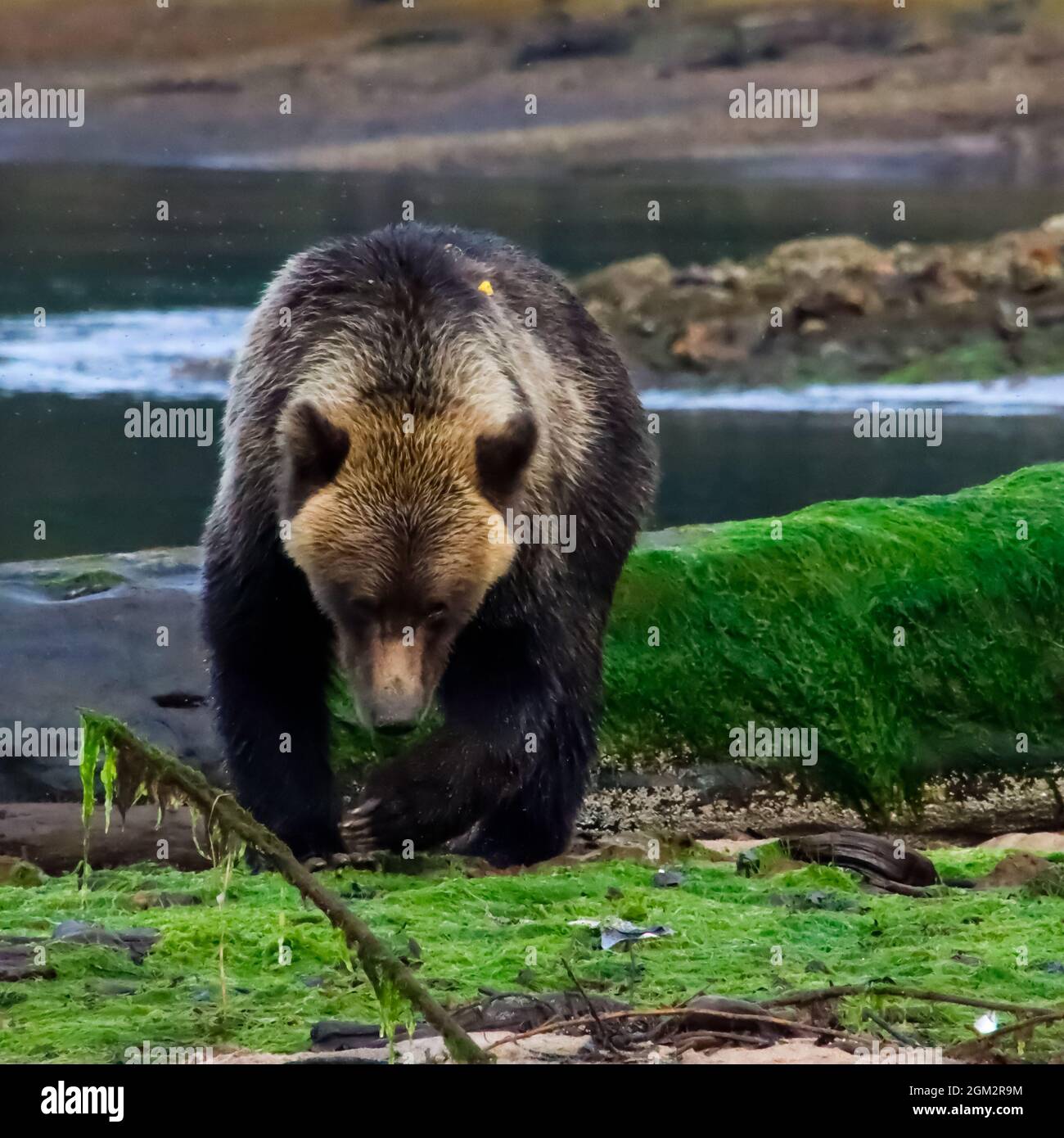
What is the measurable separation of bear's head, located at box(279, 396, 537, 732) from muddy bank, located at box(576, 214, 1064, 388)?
25.5 ft

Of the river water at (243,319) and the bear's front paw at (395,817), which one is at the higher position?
the river water at (243,319)

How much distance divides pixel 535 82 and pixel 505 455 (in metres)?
9.13

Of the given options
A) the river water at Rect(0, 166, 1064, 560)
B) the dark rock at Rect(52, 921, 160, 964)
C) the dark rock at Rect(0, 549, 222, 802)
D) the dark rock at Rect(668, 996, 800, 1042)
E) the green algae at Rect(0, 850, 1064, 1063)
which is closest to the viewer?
the dark rock at Rect(668, 996, 800, 1042)

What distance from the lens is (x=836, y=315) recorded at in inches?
525

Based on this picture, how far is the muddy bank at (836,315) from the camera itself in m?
12.9

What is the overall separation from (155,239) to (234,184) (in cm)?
72

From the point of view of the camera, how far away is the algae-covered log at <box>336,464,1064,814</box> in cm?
696

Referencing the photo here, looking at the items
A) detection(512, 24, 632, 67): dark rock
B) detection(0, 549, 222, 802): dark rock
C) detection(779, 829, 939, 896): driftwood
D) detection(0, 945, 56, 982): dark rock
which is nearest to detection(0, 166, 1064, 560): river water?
detection(512, 24, 632, 67): dark rock

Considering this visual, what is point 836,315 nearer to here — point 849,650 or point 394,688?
point 849,650

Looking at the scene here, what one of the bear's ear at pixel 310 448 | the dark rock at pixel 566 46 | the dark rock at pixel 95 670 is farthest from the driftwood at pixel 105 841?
the dark rock at pixel 566 46

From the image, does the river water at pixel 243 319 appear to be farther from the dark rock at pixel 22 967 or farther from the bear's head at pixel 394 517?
the dark rock at pixel 22 967

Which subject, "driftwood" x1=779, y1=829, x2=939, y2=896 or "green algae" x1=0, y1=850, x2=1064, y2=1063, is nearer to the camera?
"green algae" x1=0, y1=850, x2=1064, y2=1063

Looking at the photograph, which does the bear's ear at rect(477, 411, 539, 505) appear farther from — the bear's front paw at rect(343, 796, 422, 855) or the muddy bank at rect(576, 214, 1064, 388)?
the muddy bank at rect(576, 214, 1064, 388)

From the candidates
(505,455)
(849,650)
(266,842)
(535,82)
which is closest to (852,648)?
(849,650)
